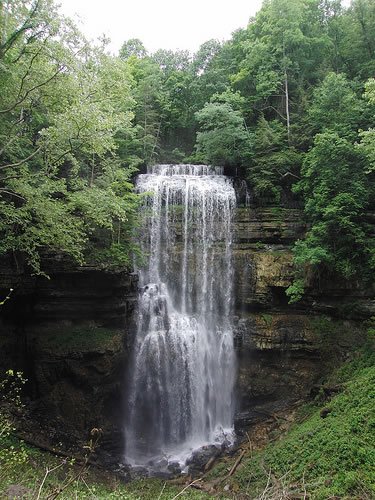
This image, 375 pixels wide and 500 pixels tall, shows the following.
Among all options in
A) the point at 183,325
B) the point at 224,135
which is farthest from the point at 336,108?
the point at 183,325

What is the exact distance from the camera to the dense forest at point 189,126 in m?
10.1

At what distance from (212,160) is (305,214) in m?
6.98

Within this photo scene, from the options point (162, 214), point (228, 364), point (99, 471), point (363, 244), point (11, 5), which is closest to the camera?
point (11, 5)

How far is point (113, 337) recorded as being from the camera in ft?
49.1

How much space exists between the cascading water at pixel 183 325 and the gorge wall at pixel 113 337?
0.74 meters

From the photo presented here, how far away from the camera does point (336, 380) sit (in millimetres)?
13844

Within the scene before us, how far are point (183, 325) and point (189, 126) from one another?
18019 mm

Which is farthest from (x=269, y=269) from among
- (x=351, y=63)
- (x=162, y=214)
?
(x=351, y=63)

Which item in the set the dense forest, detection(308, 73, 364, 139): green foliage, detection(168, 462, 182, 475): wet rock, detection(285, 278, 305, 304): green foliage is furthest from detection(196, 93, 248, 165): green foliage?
detection(168, 462, 182, 475): wet rock

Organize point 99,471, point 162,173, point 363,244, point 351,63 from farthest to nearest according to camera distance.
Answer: point 351,63 → point 162,173 → point 363,244 → point 99,471

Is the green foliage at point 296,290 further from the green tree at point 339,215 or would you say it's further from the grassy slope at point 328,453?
the grassy slope at point 328,453

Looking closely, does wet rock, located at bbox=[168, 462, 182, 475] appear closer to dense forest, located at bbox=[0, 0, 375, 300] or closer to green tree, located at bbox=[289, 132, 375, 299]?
dense forest, located at bbox=[0, 0, 375, 300]

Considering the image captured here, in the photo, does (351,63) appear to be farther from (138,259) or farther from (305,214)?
(138,259)

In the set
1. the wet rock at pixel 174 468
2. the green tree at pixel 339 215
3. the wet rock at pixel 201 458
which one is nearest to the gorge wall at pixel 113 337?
the green tree at pixel 339 215
